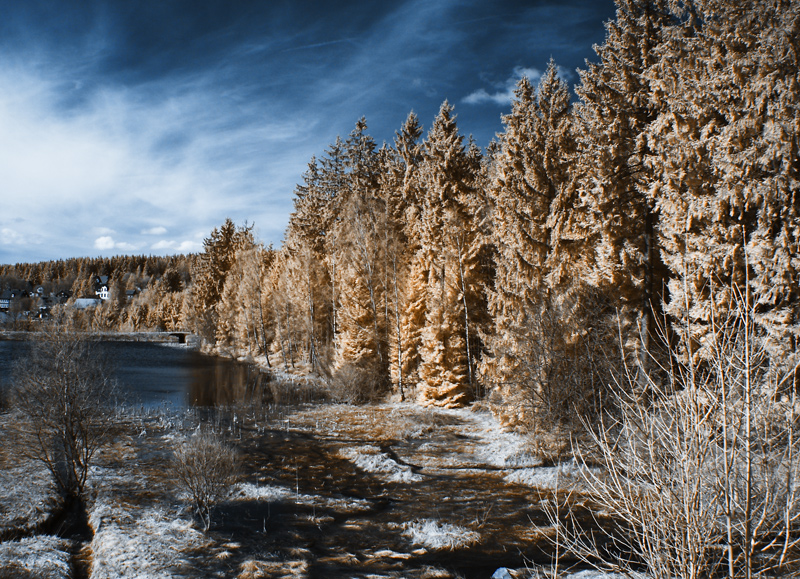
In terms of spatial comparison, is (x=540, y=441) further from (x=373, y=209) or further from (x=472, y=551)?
(x=373, y=209)

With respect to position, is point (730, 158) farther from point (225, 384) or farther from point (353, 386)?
point (225, 384)

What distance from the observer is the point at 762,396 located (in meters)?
4.29

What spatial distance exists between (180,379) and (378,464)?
2578 cm

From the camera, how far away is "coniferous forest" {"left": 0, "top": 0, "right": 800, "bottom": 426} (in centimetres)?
1046

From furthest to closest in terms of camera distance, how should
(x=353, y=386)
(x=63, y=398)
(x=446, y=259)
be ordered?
1. (x=353, y=386)
2. (x=446, y=259)
3. (x=63, y=398)

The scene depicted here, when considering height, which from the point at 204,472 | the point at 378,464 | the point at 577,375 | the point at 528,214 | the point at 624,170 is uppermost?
the point at 624,170

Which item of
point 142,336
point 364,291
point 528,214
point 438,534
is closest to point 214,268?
point 142,336

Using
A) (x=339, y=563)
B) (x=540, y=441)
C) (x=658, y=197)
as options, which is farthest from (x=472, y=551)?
(x=658, y=197)

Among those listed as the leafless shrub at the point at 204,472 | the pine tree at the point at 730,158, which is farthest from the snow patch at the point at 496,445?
the leafless shrub at the point at 204,472

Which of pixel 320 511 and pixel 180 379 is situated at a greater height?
pixel 180 379

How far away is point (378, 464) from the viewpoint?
49.7 ft

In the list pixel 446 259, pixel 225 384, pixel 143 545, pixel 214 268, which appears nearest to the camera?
pixel 143 545

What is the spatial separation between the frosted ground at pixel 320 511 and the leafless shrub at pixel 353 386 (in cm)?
683

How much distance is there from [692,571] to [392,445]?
576 inches
